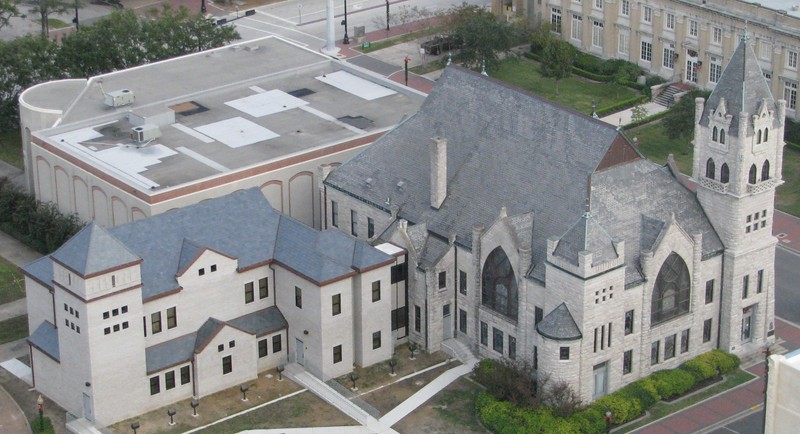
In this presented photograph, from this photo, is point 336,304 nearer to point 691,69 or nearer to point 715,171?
point 715,171

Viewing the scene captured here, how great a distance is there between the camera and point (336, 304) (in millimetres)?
111875

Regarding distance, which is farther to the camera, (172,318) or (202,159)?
(202,159)

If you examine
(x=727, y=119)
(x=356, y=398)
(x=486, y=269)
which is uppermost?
(x=727, y=119)

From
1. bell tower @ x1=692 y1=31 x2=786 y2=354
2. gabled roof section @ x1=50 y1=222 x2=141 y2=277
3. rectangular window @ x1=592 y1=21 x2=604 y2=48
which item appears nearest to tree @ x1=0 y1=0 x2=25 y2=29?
rectangular window @ x1=592 y1=21 x2=604 y2=48

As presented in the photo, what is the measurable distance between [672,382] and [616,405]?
5.12m

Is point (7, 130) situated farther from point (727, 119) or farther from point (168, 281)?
point (727, 119)

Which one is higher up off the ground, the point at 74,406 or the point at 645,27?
the point at 645,27

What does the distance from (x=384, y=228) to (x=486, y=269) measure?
32.5ft

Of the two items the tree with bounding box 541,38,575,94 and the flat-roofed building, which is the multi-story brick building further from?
the flat-roofed building

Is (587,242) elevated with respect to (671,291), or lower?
elevated

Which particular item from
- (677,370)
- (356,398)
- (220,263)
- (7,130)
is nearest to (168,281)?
(220,263)

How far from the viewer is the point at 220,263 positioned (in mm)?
111812

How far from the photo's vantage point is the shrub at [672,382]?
11094cm

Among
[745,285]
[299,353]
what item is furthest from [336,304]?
[745,285]
